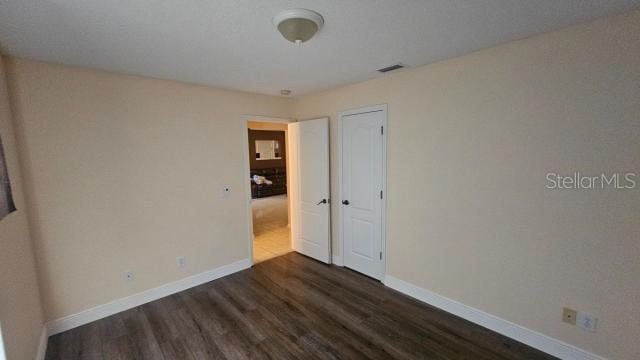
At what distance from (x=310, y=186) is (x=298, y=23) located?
245 cm

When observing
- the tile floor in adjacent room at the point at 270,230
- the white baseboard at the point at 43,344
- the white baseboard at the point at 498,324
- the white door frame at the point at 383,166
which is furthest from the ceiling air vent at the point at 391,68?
the white baseboard at the point at 43,344

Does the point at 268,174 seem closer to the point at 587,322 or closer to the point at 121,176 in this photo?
the point at 121,176

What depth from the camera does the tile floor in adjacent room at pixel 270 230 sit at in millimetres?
4188

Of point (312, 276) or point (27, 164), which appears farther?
point (312, 276)

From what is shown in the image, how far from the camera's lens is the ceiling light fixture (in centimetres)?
153

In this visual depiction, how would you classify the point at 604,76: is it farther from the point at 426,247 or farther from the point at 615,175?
the point at 426,247

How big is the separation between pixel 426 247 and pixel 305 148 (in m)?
2.08

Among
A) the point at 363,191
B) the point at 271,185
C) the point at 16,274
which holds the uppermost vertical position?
the point at 363,191

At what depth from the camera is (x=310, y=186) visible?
12.5 feet

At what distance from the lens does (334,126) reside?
346 cm

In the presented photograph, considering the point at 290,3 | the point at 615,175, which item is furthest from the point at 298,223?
the point at 615,175

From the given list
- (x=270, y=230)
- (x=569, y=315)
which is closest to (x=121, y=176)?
(x=270, y=230)

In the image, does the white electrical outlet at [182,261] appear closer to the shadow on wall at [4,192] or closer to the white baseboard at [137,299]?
the white baseboard at [137,299]

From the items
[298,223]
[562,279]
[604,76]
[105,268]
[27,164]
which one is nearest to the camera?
[604,76]
